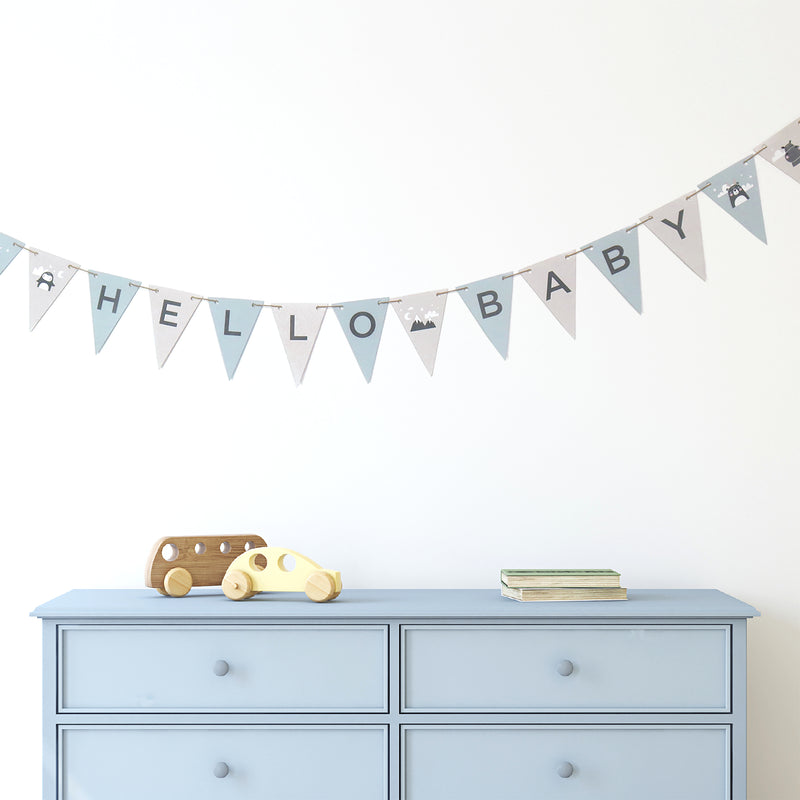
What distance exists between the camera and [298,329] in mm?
2137

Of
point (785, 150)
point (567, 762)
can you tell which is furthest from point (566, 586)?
point (785, 150)

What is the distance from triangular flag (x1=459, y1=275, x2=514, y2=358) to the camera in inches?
83.8

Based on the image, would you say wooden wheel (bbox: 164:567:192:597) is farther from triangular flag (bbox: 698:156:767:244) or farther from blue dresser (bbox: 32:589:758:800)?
triangular flag (bbox: 698:156:767:244)

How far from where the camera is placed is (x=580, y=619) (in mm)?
1738

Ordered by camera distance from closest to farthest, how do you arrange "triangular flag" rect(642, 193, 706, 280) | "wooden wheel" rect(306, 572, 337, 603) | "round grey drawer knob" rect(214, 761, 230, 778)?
"round grey drawer knob" rect(214, 761, 230, 778)
"wooden wheel" rect(306, 572, 337, 603)
"triangular flag" rect(642, 193, 706, 280)

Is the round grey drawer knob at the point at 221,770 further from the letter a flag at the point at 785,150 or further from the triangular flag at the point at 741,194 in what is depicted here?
the letter a flag at the point at 785,150

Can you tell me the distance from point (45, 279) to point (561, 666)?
1.60 m

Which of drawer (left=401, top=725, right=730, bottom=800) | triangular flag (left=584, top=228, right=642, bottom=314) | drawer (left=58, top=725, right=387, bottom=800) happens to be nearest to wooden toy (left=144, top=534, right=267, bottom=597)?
drawer (left=58, top=725, right=387, bottom=800)

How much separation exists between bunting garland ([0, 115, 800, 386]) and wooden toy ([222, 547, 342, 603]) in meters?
0.50

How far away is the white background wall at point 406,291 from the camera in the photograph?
211 cm

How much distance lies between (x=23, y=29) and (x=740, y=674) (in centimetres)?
237

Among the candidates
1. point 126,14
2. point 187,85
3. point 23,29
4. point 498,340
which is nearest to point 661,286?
point 498,340

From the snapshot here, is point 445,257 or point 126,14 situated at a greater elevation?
point 126,14

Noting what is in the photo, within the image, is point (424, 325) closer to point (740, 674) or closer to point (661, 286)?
point (661, 286)
